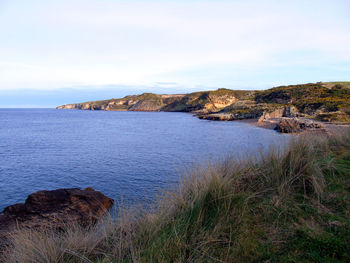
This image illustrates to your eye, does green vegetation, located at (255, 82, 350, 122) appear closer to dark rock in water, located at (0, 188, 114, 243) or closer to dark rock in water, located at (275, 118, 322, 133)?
dark rock in water, located at (275, 118, 322, 133)

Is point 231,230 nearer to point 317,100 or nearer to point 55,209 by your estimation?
point 55,209

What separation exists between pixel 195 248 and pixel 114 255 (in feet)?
3.92

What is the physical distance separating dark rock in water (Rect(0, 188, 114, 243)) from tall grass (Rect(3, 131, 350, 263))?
378 centimetres

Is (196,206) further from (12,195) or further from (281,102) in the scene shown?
(281,102)

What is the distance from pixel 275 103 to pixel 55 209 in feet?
213

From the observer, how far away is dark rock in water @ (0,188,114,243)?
7.42m

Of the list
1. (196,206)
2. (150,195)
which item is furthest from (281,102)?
(196,206)

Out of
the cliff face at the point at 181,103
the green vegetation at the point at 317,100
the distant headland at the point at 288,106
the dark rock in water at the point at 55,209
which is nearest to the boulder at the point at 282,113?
the distant headland at the point at 288,106

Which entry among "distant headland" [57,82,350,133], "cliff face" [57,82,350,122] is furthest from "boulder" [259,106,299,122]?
"cliff face" [57,82,350,122]

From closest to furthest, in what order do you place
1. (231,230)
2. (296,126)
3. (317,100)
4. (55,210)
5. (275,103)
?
(231,230), (55,210), (296,126), (317,100), (275,103)

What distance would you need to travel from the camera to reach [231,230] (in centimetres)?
341

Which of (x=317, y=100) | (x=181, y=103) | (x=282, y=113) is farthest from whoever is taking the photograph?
(x=181, y=103)

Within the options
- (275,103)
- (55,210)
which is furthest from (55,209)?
(275,103)

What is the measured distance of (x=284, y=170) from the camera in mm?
5270
